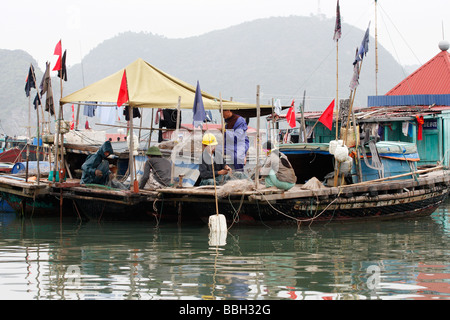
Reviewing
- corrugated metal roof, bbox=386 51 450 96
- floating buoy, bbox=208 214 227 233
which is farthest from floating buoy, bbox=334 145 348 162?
corrugated metal roof, bbox=386 51 450 96

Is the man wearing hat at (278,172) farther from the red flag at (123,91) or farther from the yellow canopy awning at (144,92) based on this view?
the red flag at (123,91)

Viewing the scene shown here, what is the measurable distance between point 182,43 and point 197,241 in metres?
175

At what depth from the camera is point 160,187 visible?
39.4 ft

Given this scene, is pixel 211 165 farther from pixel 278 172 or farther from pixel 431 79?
pixel 431 79

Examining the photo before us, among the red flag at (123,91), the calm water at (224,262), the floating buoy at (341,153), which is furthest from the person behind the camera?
the red flag at (123,91)

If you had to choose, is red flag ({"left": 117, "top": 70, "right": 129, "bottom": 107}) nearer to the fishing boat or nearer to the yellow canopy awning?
the yellow canopy awning

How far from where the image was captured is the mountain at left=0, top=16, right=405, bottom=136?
134 meters

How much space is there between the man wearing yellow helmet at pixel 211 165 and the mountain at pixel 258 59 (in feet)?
356

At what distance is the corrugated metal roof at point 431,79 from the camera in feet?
76.5

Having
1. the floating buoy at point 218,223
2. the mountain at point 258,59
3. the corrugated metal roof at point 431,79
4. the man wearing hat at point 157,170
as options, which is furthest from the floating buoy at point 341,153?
the mountain at point 258,59

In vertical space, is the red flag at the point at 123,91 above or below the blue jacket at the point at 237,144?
above

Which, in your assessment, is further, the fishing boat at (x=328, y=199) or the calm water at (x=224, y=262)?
the fishing boat at (x=328, y=199)

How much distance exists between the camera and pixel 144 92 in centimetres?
1279

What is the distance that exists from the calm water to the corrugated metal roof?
12389 mm
